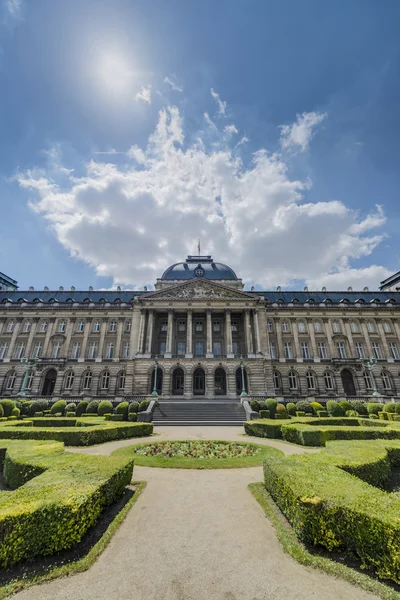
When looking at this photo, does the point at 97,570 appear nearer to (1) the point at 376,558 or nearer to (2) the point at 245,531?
(2) the point at 245,531

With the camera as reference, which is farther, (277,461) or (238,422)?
(238,422)

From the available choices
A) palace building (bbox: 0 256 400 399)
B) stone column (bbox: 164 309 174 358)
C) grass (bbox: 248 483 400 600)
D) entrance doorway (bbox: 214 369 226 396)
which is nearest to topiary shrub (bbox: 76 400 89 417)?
palace building (bbox: 0 256 400 399)

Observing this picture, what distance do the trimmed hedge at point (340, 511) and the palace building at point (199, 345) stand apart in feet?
105

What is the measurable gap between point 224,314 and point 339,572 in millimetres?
40271

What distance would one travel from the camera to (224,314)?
44.7 metres

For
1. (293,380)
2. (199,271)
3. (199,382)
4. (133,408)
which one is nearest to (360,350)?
(293,380)

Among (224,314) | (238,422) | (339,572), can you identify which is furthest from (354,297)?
(339,572)

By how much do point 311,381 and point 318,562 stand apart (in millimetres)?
42028

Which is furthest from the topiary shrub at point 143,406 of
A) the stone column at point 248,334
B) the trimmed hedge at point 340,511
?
the trimmed hedge at point 340,511

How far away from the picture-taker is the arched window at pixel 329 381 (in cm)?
4205

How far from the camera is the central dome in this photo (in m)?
51.0

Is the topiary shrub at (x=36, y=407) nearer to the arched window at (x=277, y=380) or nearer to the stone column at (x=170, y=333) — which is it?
the stone column at (x=170, y=333)

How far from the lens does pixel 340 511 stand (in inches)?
194

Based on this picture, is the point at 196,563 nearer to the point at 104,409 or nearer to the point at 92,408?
the point at 104,409
